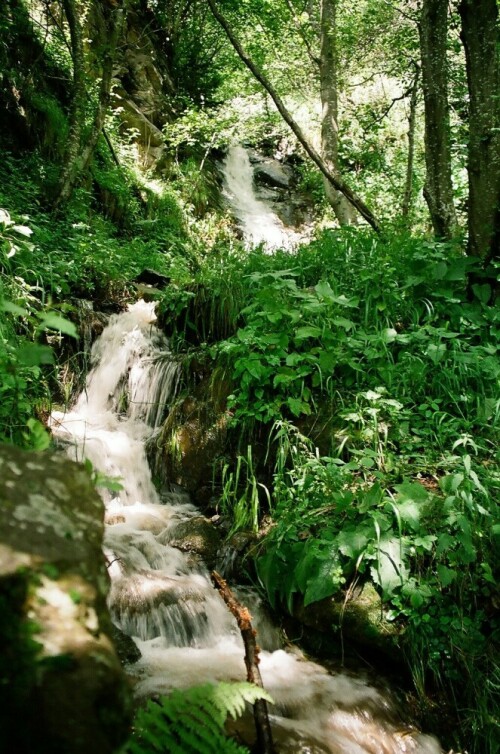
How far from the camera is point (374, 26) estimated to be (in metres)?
8.58

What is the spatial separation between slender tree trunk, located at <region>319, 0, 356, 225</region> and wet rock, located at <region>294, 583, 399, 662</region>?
22.0 ft

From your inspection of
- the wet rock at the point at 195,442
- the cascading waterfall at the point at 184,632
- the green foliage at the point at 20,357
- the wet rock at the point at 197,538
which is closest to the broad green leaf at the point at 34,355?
the green foliage at the point at 20,357

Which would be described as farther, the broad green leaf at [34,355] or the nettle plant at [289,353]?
the nettle plant at [289,353]

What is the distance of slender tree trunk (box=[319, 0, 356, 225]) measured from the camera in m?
8.40

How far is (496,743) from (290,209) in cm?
1478

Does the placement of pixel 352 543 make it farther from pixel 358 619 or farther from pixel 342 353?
pixel 342 353

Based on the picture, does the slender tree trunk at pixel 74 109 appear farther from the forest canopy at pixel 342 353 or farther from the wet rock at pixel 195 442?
the wet rock at pixel 195 442

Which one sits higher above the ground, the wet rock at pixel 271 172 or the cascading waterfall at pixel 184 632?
the wet rock at pixel 271 172

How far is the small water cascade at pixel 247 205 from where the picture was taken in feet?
45.1

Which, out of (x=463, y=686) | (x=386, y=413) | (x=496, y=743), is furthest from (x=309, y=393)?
(x=496, y=743)

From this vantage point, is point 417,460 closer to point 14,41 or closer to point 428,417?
point 428,417

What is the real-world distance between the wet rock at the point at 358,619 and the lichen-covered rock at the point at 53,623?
2180mm

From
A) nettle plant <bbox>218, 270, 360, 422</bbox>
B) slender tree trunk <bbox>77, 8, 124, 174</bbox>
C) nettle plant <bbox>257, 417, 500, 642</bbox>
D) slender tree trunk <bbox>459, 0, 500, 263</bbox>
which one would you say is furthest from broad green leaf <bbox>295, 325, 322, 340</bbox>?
slender tree trunk <bbox>77, 8, 124, 174</bbox>

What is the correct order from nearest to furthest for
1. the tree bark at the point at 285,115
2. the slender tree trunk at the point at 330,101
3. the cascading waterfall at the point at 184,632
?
the cascading waterfall at the point at 184,632
the tree bark at the point at 285,115
the slender tree trunk at the point at 330,101
